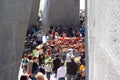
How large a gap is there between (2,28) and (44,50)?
53.0 ft

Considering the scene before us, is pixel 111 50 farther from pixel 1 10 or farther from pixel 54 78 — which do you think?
pixel 54 78

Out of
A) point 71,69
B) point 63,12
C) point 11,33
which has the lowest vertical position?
Answer: point 63,12

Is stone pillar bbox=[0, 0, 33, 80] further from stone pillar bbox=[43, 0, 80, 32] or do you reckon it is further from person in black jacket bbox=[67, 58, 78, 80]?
stone pillar bbox=[43, 0, 80, 32]

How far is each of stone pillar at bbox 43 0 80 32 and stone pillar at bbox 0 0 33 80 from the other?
31.2m

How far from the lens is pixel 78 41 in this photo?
87.4ft

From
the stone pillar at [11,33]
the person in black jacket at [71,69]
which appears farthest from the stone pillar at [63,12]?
the stone pillar at [11,33]

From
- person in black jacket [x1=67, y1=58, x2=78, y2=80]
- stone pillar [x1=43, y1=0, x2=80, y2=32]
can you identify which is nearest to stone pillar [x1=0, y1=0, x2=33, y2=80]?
person in black jacket [x1=67, y1=58, x2=78, y2=80]

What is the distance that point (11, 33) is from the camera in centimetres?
760

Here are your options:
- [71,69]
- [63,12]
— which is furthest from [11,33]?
[63,12]

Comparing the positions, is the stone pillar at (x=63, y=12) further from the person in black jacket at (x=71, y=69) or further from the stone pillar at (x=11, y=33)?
the stone pillar at (x=11, y=33)

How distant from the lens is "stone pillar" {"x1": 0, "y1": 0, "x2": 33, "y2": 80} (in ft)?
23.8

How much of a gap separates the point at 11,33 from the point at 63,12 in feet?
106

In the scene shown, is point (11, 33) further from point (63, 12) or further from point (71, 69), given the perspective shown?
point (63, 12)

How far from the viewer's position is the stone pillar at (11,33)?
286 inches
